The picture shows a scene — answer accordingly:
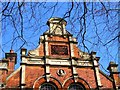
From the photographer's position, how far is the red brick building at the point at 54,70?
1817 centimetres

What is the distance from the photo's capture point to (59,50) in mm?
20062

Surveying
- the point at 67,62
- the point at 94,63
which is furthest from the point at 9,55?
the point at 94,63

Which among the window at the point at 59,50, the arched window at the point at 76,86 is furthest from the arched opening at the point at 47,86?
the window at the point at 59,50

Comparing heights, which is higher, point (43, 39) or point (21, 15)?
point (43, 39)

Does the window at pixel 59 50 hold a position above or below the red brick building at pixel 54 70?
A: above

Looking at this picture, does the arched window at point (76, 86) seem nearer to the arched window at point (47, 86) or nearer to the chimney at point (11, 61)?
the arched window at point (47, 86)

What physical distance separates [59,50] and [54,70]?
1.76 metres

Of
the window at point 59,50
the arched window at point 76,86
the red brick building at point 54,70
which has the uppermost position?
the window at point 59,50

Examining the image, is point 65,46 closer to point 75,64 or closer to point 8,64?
point 75,64

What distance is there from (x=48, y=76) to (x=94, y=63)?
3297 millimetres

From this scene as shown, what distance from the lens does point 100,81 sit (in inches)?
749

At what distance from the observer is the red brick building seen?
715 inches

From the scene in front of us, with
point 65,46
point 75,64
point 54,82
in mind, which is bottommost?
point 54,82

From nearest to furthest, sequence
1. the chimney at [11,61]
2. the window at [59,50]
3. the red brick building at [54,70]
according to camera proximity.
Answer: the red brick building at [54,70]
the chimney at [11,61]
the window at [59,50]
